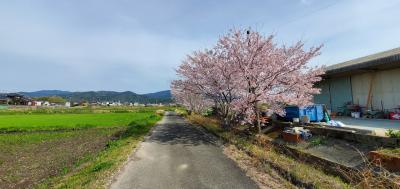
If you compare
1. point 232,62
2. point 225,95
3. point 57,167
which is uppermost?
point 232,62

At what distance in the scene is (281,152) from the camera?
13688 mm

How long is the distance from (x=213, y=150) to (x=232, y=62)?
20.7 feet

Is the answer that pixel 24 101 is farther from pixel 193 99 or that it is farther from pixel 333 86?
pixel 333 86

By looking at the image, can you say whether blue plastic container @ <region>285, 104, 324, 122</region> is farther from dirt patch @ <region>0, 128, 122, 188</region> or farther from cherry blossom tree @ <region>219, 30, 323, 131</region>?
dirt patch @ <region>0, 128, 122, 188</region>

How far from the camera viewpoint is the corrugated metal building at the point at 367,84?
19047mm

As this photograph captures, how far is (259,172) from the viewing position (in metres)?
10.1

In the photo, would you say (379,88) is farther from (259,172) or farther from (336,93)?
(259,172)

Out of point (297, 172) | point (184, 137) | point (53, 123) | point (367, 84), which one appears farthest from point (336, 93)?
point (53, 123)

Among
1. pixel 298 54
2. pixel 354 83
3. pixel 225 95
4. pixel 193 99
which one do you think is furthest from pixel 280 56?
pixel 193 99

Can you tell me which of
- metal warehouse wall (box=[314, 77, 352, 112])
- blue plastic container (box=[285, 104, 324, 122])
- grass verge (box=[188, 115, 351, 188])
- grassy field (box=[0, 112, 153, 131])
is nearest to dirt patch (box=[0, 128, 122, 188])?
grass verge (box=[188, 115, 351, 188])

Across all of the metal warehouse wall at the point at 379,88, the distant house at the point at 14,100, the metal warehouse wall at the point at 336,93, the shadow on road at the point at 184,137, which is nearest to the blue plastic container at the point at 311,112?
the metal warehouse wall at the point at 379,88

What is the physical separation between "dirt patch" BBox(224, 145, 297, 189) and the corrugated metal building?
432 inches

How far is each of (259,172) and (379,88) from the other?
49.2 ft

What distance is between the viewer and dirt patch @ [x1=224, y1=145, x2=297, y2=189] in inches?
339
